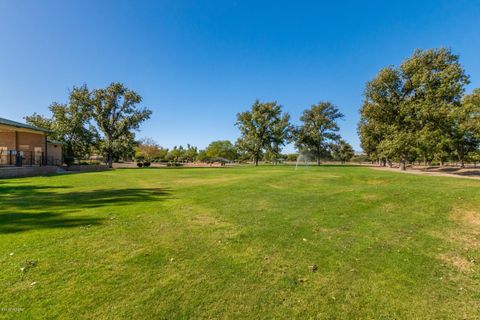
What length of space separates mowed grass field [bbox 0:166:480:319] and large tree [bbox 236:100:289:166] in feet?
159

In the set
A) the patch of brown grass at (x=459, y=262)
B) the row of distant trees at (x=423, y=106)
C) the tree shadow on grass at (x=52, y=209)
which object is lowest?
the patch of brown grass at (x=459, y=262)

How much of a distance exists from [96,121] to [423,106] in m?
50.4

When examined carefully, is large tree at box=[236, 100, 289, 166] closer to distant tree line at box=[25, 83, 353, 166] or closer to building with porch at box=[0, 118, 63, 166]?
distant tree line at box=[25, 83, 353, 166]

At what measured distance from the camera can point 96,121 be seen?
4297cm

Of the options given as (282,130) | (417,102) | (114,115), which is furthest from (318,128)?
(114,115)

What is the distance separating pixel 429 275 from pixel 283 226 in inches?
124

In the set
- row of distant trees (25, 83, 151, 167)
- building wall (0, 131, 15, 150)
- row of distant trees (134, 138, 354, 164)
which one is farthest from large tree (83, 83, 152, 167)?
row of distant trees (134, 138, 354, 164)

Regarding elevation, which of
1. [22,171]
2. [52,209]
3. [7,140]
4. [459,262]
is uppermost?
[7,140]

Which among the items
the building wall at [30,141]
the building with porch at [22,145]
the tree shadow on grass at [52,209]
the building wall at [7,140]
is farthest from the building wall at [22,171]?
the tree shadow on grass at [52,209]

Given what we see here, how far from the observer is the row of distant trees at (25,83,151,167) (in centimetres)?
3975

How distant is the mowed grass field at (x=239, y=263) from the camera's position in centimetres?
302

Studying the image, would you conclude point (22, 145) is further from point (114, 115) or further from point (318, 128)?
point (318, 128)

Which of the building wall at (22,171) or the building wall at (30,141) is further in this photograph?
the building wall at (30,141)

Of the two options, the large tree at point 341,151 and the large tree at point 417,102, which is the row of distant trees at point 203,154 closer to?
the large tree at point 341,151
